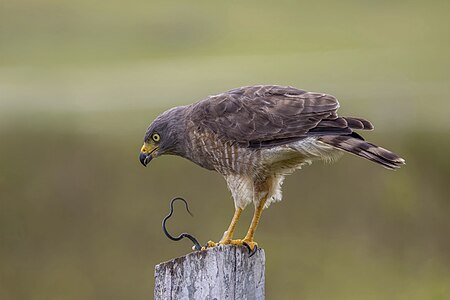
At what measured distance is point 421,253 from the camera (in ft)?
47.0

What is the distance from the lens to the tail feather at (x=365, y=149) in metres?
7.27

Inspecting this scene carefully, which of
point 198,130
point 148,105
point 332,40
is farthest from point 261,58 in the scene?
point 198,130

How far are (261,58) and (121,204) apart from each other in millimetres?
18322

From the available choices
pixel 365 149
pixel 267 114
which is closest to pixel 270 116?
pixel 267 114

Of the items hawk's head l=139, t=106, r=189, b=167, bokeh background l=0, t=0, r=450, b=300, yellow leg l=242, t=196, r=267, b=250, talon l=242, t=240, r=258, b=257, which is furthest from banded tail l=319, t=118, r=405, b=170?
bokeh background l=0, t=0, r=450, b=300

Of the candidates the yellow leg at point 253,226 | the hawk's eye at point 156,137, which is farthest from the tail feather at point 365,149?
the hawk's eye at point 156,137

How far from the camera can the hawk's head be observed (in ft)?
28.8

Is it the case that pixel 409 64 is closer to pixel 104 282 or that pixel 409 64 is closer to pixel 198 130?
pixel 104 282

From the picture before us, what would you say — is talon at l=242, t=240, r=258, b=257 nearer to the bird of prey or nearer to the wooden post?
the wooden post

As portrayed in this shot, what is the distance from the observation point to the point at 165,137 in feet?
29.0

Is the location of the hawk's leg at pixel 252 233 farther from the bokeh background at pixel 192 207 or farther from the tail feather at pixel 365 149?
the bokeh background at pixel 192 207

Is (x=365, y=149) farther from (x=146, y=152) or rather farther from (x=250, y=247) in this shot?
(x=146, y=152)

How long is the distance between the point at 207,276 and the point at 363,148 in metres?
1.89

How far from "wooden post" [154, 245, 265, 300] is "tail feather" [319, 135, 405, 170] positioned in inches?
60.9
